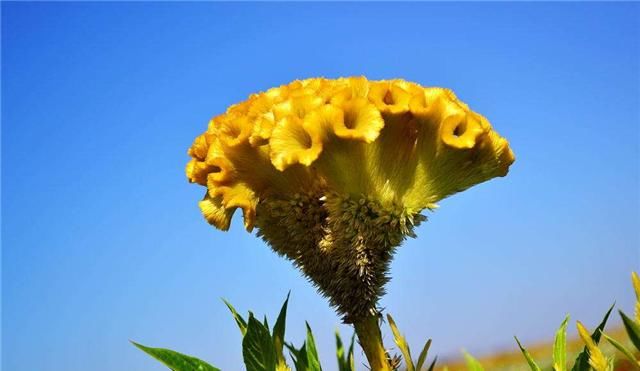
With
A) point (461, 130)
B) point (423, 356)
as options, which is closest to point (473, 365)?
point (423, 356)

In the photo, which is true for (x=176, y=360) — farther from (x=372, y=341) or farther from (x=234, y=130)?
(x=234, y=130)

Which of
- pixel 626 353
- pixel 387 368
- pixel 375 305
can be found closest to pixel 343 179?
pixel 375 305

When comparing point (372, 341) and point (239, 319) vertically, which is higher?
point (239, 319)

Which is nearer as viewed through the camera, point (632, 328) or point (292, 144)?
point (632, 328)

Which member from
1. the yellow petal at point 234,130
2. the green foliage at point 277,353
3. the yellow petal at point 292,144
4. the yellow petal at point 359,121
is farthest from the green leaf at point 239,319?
the yellow petal at point 359,121

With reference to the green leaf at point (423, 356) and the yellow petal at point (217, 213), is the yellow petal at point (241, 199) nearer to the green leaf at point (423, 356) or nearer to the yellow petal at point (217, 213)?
the yellow petal at point (217, 213)

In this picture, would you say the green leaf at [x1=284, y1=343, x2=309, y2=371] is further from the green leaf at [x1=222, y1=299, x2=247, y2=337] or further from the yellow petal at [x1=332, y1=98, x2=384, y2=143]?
the yellow petal at [x1=332, y1=98, x2=384, y2=143]
